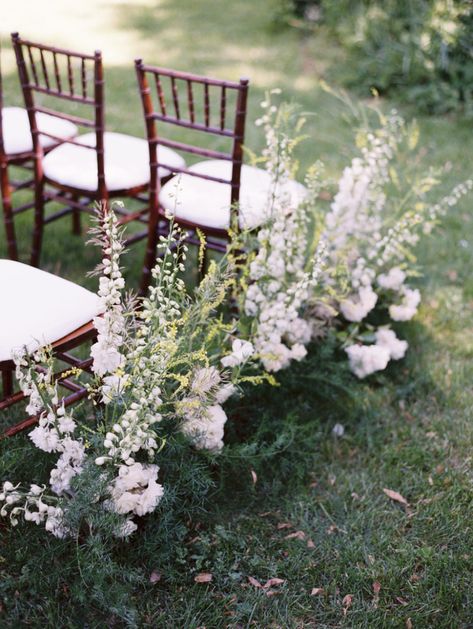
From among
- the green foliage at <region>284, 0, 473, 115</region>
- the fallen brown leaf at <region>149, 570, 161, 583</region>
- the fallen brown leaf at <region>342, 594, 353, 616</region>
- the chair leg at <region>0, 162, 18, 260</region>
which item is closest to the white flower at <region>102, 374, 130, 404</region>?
the fallen brown leaf at <region>149, 570, 161, 583</region>

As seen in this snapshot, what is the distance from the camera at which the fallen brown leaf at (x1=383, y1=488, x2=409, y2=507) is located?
8.85 feet

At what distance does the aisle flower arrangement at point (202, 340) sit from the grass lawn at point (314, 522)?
13cm

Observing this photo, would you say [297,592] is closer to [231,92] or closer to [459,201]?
[459,201]

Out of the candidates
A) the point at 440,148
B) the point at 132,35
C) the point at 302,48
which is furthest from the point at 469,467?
the point at 132,35

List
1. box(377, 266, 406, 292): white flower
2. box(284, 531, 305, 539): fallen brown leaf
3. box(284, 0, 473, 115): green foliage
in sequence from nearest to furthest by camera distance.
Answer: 1. box(284, 531, 305, 539): fallen brown leaf
2. box(377, 266, 406, 292): white flower
3. box(284, 0, 473, 115): green foliage

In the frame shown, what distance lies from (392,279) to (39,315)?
66.9 inches

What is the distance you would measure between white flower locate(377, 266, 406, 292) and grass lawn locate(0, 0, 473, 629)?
32 centimetres

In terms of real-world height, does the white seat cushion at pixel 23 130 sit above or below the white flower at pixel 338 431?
above

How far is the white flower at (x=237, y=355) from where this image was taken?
2527 millimetres

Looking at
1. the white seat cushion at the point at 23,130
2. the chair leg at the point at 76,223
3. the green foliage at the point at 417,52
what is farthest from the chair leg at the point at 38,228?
the green foliage at the point at 417,52

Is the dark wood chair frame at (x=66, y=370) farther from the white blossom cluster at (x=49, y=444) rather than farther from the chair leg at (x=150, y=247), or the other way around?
the chair leg at (x=150, y=247)

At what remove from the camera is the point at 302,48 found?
809 centimetres

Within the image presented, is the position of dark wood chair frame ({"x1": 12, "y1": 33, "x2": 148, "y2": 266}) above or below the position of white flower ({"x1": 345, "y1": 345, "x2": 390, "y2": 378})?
above

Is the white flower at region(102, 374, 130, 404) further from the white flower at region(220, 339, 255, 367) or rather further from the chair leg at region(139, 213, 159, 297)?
the chair leg at region(139, 213, 159, 297)
